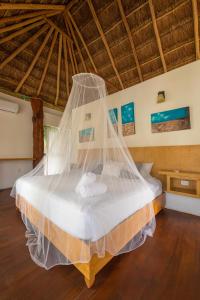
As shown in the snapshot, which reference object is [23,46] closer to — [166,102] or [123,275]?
[166,102]

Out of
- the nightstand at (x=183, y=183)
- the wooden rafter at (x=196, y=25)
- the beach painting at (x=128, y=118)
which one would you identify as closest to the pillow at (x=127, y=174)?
the nightstand at (x=183, y=183)

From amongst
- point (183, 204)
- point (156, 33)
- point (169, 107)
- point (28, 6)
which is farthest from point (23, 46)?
point (183, 204)

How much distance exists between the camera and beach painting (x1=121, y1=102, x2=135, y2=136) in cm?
374

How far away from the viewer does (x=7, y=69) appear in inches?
158

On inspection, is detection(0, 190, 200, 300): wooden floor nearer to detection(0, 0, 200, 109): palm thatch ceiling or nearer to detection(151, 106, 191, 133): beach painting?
detection(151, 106, 191, 133): beach painting

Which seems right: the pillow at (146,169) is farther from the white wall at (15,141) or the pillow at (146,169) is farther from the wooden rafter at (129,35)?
the white wall at (15,141)

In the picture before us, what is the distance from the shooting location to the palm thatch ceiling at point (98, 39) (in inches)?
106

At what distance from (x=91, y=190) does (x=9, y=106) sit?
165 inches

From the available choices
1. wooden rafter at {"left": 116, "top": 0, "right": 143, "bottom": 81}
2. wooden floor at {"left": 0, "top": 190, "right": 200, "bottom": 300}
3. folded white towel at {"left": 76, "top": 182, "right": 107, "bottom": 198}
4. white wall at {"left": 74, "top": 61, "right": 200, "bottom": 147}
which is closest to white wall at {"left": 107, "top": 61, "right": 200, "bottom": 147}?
white wall at {"left": 74, "top": 61, "right": 200, "bottom": 147}

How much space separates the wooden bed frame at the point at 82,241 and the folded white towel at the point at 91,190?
42 cm

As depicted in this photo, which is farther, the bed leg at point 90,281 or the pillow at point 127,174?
the pillow at point 127,174

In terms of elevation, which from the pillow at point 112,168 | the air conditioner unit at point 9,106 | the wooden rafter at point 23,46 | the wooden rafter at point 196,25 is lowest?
the pillow at point 112,168

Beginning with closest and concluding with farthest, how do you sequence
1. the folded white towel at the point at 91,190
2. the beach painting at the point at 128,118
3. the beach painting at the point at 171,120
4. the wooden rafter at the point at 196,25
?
the folded white towel at the point at 91,190 → the wooden rafter at the point at 196,25 → the beach painting at the point at 171,120 → the beach painting at the point at 128,118

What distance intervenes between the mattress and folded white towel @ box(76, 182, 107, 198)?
0.21ft
